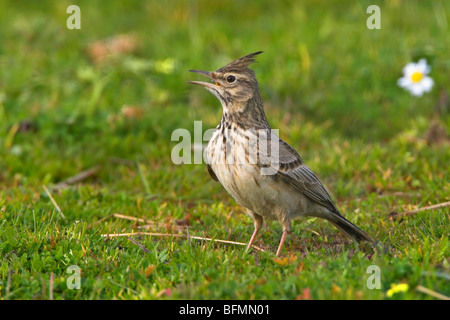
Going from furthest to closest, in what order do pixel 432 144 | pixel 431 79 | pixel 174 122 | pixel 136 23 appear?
pixel 136 23, pixel 431 79, pixel 174 122, pixel 432 144

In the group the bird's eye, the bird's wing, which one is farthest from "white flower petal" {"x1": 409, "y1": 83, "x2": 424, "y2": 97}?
the bird's eye

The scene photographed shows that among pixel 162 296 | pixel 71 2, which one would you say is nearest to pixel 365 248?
pixel 162 296

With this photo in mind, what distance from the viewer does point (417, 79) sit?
8.83 m

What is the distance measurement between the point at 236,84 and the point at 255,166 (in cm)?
88

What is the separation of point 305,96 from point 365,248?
13.6ft

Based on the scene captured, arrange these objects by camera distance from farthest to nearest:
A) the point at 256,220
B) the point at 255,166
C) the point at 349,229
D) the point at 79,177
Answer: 1. the point at 79,177
2. the point at 256,220
3. the point at 349,229
4. the point at 255,166

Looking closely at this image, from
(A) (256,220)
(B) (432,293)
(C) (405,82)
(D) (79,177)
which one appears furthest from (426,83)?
(B) (432,293)

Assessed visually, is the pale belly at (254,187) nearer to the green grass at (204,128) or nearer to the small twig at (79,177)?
the green grass at (204,128)

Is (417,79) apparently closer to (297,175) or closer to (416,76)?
(416,76)

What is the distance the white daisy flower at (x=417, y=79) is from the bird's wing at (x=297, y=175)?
3.81 metres

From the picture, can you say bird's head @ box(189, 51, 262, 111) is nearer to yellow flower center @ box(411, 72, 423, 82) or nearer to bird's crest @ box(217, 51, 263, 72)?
bird's crest @ box(217, 51, 263, 72)

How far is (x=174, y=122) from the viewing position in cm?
825

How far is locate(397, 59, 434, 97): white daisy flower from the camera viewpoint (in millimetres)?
8719

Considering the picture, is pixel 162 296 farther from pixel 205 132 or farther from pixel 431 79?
pixel 431 79
